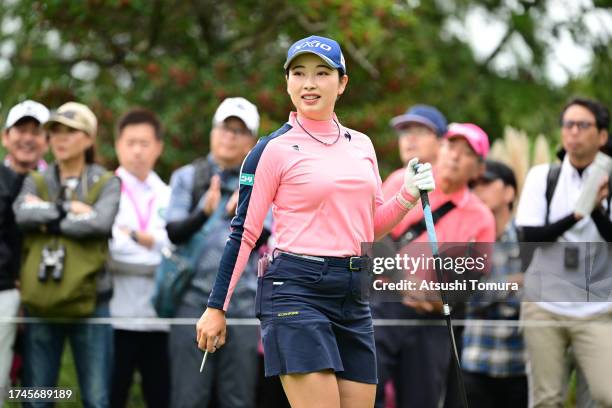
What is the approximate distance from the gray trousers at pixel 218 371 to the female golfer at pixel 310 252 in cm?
204

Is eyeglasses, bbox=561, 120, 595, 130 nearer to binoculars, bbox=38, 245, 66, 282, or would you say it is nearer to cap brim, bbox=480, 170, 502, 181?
cap brim, bbox=480, 170, 502, 181

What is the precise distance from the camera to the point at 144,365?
688 centimetres

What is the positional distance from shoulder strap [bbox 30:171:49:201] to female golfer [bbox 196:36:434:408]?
2324mm

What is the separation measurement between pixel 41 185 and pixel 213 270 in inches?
43.9

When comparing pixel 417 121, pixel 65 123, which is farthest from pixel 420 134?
pixel 65 123

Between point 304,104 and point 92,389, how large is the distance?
2623 millimetres

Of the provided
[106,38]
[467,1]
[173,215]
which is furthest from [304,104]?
[467,1]

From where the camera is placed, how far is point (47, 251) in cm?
632

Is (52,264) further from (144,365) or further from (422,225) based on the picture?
(422,225)

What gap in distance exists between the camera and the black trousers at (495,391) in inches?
268

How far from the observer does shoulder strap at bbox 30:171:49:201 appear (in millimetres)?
6434

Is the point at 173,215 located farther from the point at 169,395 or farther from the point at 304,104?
the point at 304,104

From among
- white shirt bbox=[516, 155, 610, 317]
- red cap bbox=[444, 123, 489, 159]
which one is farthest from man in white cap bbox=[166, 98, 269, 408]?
white shirt bbox=[516, 155, 610, 317]

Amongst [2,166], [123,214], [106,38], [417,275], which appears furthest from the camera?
[106,38]
